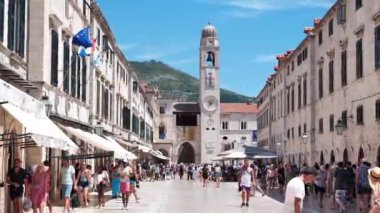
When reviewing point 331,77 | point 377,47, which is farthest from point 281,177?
point 377,47

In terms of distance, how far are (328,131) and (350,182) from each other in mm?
16441

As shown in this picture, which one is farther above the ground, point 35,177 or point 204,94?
point 204,94

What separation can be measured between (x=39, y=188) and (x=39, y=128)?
8.32ft

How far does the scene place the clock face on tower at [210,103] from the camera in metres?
109

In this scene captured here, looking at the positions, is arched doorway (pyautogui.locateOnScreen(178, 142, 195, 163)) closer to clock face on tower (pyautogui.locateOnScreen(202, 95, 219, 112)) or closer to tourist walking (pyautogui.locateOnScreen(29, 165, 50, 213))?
clock face on tower (pyautogui.locateOnScreen(202, 95, 219, 112))

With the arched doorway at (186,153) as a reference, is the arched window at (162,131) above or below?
above

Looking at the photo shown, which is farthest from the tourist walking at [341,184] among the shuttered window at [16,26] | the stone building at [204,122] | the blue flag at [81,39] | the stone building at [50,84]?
the stone building at [204,122]

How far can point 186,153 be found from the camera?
390 feet

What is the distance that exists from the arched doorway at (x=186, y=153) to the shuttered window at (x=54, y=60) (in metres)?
88.2

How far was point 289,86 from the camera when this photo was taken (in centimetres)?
5631

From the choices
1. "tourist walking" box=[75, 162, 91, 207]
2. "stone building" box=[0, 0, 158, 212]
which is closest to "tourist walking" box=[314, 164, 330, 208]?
"stone building" box=[0, 0, 158, 212]

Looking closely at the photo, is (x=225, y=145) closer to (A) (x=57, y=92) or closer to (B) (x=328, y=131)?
(B) (x=328, y=131)

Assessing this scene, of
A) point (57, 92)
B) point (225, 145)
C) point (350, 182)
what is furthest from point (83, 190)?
point (225, 145)

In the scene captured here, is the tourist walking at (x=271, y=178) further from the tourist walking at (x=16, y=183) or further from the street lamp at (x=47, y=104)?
the tourist walking at (x=16, y=183)
